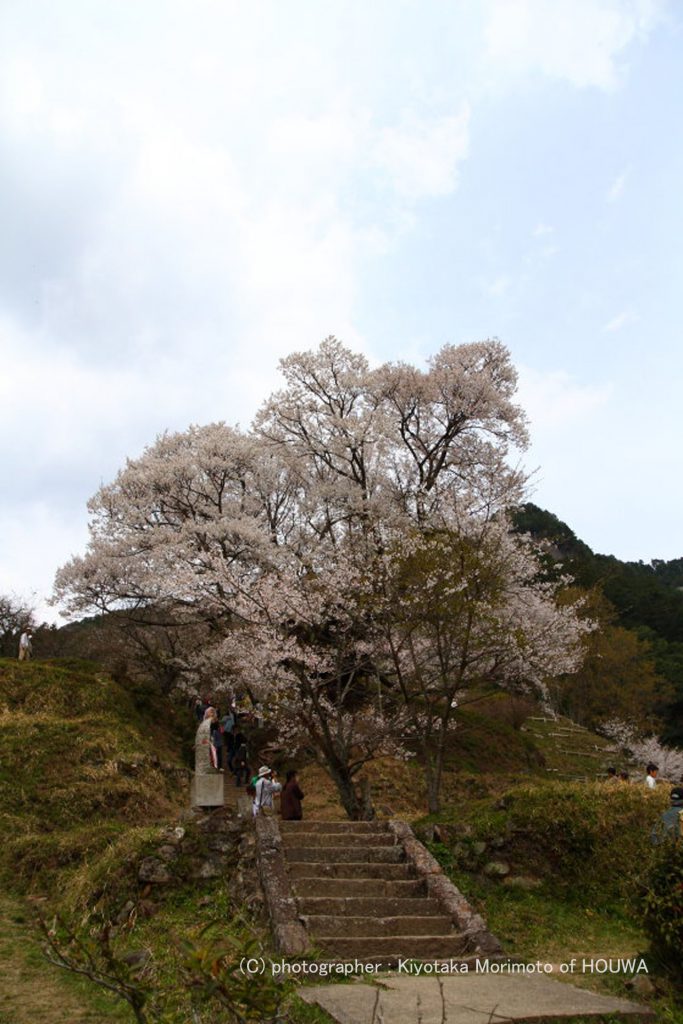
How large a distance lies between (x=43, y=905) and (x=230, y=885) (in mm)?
2730

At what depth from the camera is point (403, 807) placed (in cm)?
1791

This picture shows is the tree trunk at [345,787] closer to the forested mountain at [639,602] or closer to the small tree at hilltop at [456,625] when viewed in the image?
the small tree at hilltop at [456,625]

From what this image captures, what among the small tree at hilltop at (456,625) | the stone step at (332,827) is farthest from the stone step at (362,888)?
the small tree at hilltop at (456,625)

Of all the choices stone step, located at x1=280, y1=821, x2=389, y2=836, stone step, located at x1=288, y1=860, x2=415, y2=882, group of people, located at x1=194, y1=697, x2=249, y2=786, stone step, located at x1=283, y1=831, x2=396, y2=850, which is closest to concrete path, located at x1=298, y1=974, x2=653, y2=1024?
stone step, located at x1=288, y1=860, x2=415, y2=882

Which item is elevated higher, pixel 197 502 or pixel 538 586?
pixel 197 502

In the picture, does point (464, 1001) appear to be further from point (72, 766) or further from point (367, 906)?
point (72, 766)

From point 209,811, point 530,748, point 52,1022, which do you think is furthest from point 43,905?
point 530,748

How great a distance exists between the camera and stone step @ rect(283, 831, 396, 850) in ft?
36.0

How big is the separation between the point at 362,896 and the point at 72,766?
8.08 metres

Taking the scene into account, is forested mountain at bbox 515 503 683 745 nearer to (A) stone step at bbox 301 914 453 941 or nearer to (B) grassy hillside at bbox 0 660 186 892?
(B) grassy hillside at bbox 0 660 186 892

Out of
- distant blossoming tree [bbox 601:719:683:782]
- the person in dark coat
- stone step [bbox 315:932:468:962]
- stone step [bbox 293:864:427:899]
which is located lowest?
distant blossoming tree [bbox 601:719:683:782]

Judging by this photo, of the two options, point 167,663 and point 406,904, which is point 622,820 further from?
point 167,663

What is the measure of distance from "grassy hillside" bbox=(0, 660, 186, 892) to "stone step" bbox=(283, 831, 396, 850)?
10.3 ft

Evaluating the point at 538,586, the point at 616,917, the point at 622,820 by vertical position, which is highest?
the point at 538,586
